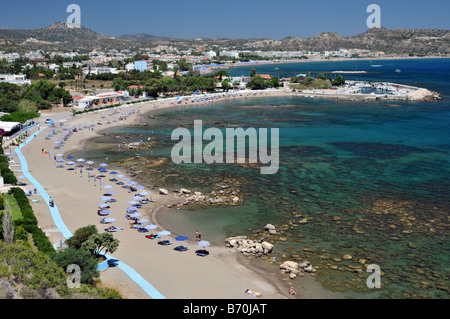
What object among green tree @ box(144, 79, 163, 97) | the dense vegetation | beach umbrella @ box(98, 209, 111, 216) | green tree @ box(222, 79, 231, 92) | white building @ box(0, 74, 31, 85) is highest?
white building @ box(0, 74, 31, 85)

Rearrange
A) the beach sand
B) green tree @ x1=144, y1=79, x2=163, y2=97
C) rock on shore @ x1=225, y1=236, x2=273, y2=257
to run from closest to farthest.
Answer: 1. the beach sand
2. rock on shore @ x1=225, y1=236, x2=273, y2=257
3. green tree @ x1=144, y1=79, x2=163, y2=97

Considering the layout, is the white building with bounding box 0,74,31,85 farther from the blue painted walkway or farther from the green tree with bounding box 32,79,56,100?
the blue painted walkway

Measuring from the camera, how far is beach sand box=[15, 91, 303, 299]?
18.3 meters

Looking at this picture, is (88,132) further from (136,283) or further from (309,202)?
(136,283)

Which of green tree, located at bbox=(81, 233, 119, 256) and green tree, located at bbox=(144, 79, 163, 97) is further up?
green tree, located at bbox=(144, 79, 163, 97)

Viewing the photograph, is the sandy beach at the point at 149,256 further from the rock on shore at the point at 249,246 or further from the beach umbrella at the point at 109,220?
the rock on shore at the point at 249,246

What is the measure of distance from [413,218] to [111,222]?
20375 mm

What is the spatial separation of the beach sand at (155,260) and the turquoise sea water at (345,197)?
8.00 feet

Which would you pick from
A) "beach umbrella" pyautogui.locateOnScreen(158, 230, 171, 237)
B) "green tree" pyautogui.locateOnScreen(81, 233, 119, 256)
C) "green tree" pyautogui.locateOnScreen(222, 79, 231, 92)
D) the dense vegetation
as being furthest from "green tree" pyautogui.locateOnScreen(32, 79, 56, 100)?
"green tree" pyautogui.locateOnScreen(81, 233, 119, 256)

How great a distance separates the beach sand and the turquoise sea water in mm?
2439

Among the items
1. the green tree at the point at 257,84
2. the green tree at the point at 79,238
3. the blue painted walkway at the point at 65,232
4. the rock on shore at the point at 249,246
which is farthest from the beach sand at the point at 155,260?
the green tree at the point at 257,84

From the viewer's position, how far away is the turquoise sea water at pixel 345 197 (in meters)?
21.4

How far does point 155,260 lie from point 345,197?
657 inches
